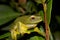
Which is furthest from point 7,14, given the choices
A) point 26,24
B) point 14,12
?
point 26,24

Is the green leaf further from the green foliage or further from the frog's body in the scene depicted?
the frog's body

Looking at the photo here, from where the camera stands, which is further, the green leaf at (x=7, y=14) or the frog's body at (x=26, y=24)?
the green leaf at (x=7, y=14)

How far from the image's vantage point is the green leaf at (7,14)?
0.81 metres

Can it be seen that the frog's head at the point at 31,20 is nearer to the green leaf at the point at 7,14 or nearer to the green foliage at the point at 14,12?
the green foliage at the point at 14,12

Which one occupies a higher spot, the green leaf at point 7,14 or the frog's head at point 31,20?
the green leaf at point 7,14

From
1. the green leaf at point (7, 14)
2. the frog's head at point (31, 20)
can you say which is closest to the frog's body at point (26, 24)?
the frog's head at point (31, 20)

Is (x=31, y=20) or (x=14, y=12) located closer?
(x=31, y=20)

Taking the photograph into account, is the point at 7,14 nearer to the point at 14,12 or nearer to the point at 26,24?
the point at 14,12

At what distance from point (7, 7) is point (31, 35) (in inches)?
11.9

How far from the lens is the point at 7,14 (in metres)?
0.87

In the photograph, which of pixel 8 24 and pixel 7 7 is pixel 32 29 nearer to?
pixel 8 24

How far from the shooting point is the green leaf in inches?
31.7

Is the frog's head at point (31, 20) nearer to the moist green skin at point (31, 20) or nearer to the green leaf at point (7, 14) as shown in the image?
the moist green skin at point (31, 20)

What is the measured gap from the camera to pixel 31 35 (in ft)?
2.31
